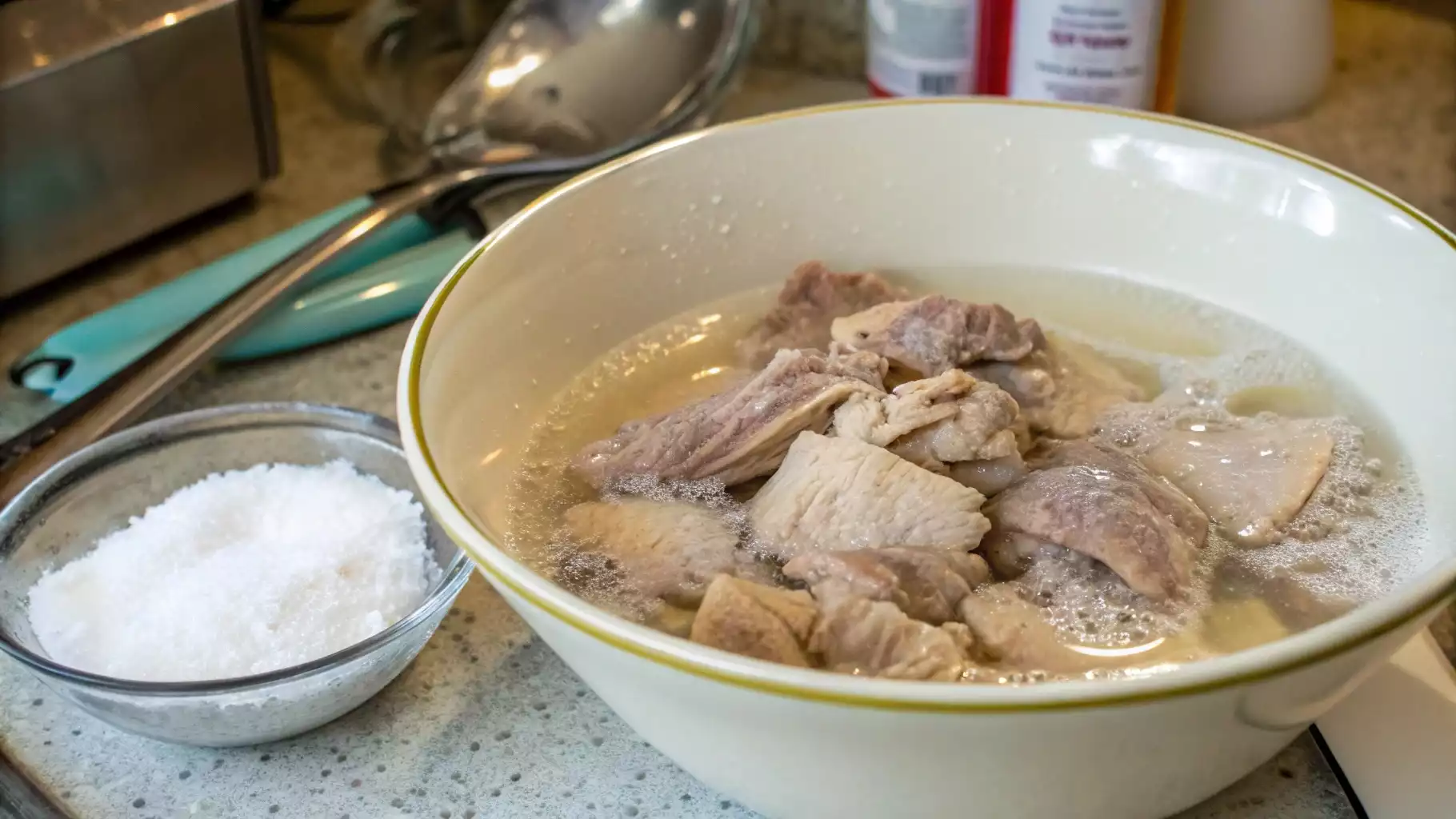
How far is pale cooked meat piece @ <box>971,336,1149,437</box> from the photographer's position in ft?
2.34

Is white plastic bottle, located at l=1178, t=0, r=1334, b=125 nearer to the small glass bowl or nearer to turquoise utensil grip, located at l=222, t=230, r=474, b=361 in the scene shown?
turquoise utensil grip, located at l=222, t=230, r=474, b=361

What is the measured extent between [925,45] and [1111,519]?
2.05ft

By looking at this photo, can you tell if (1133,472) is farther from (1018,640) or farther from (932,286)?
(932,286)

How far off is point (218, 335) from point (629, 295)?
307mm

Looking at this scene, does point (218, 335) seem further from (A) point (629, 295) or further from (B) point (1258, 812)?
(B) point (1258, 812)

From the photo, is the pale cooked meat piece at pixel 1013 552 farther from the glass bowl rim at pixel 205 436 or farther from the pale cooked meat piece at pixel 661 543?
the glass bowl rim at pixel 205 436

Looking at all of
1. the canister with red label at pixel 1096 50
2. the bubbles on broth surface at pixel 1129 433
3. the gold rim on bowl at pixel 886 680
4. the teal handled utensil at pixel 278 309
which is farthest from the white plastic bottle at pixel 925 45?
the gold rim on bowl at pixel 886 680

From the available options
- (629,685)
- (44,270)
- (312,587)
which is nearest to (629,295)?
(312,587)

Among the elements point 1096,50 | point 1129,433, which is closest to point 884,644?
point 1129,433

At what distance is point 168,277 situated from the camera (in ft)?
3.48

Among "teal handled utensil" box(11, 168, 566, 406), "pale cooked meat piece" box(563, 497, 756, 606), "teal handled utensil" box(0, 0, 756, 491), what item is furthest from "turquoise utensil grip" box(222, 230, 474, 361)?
"pale cooked meat piece" box(563, 497, 756, 606)

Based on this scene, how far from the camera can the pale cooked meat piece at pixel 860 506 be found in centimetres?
60

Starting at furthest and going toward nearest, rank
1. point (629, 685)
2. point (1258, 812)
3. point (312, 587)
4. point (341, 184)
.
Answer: point (341, 184)
point (312, 587)
point (1258, 812)
point (629, 685)

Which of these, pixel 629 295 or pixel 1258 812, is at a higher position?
pixel 629 295
